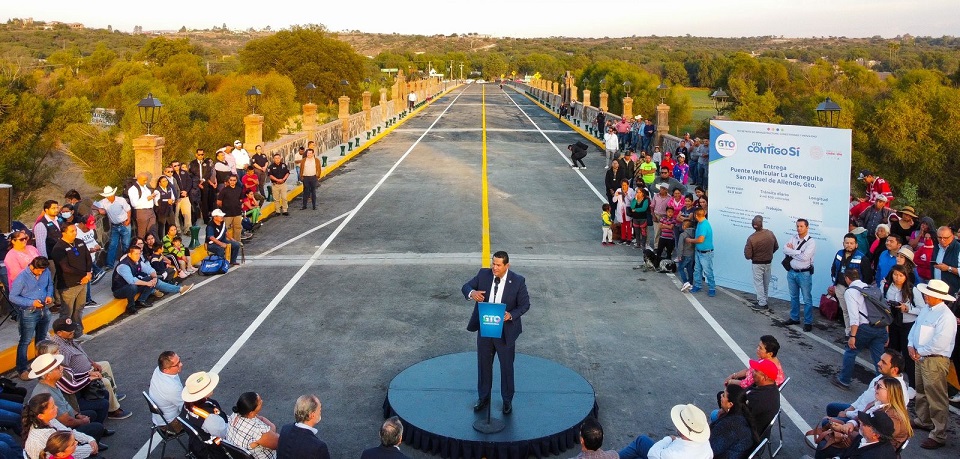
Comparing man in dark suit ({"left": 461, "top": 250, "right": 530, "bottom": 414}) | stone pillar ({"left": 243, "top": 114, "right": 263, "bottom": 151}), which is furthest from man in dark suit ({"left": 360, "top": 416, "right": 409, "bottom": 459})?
stone pillar ({"left": 243, "top": 114, "right": 263, "bottom": 151})

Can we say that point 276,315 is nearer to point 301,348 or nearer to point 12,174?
point 301,348

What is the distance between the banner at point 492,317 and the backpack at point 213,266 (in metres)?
8.59

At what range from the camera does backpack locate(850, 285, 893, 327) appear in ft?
30.6

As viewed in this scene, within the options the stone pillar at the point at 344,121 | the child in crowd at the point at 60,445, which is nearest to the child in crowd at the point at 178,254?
the child in crowd at the point at 60,445

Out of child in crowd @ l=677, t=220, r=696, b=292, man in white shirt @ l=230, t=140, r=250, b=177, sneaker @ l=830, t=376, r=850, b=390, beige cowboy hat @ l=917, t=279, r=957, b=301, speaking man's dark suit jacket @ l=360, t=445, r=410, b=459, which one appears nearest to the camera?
speaking man's dark suit jacket @ l=360, t=445, r=410, b=459

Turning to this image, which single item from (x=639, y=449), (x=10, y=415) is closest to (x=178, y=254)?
(x=10, y=415)

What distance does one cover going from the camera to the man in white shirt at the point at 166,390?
763cm

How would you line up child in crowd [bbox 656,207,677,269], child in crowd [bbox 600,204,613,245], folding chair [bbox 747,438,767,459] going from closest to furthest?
folding chair [bbox 747,438,767,459] < child in crowd [bbox 656,207,677,269] < child in crowd [bbox 600,204,613,245]

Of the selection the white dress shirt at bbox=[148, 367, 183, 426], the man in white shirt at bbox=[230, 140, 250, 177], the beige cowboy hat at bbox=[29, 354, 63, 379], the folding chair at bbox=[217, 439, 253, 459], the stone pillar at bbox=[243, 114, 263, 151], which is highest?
the stone pillar at bbox=[243, 114, 263, 151]

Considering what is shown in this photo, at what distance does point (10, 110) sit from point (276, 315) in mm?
33983

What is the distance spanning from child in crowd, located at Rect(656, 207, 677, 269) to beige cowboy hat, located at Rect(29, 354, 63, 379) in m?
10.8

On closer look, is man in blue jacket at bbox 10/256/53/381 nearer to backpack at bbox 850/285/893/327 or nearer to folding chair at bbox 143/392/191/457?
folding chair at bbox 143/392/191/457

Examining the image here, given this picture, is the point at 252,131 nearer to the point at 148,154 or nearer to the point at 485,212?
the point at 148,154

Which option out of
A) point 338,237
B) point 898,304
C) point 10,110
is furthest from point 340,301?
point 10,110
